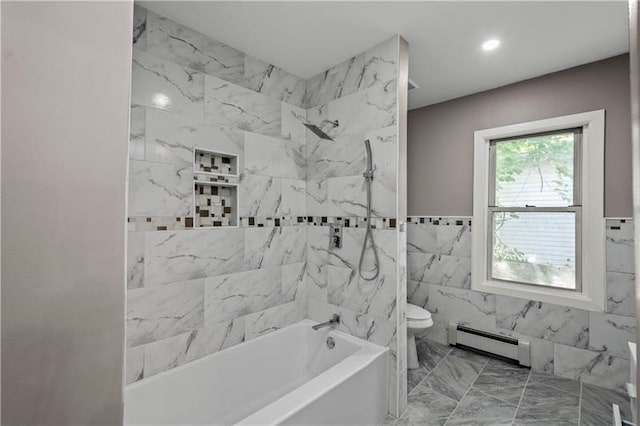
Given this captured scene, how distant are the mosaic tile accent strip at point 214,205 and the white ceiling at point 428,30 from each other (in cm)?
106

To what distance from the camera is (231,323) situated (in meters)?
2.04

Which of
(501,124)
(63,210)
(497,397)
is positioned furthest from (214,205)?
(501,124)

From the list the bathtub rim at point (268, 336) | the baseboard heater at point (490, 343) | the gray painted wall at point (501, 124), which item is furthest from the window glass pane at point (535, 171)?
the bathtub rim at point (268, 336)

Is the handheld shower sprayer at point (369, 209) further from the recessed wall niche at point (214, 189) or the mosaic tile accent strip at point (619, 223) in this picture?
the mosaic tile accent strip at point (619, 223)

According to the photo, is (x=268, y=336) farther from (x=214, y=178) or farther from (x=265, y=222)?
(x=214, y=178)

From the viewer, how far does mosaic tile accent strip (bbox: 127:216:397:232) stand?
165 centimetres

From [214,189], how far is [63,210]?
6.21 ft

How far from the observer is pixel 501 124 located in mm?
2699

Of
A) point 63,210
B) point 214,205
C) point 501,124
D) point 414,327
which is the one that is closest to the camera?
point 63,210

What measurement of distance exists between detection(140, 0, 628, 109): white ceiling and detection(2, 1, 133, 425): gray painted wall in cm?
181

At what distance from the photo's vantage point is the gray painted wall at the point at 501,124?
2148mm

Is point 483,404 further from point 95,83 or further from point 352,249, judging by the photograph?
point 95,83

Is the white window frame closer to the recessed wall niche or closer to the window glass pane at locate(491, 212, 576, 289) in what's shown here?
the window glass pane at locate(491, 212, 576, 289)

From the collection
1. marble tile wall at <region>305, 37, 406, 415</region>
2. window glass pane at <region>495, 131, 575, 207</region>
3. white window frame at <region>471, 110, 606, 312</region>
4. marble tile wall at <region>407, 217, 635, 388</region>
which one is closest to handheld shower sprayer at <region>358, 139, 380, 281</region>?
marble tile wall at <region>305, 37, 406, 415</region>
